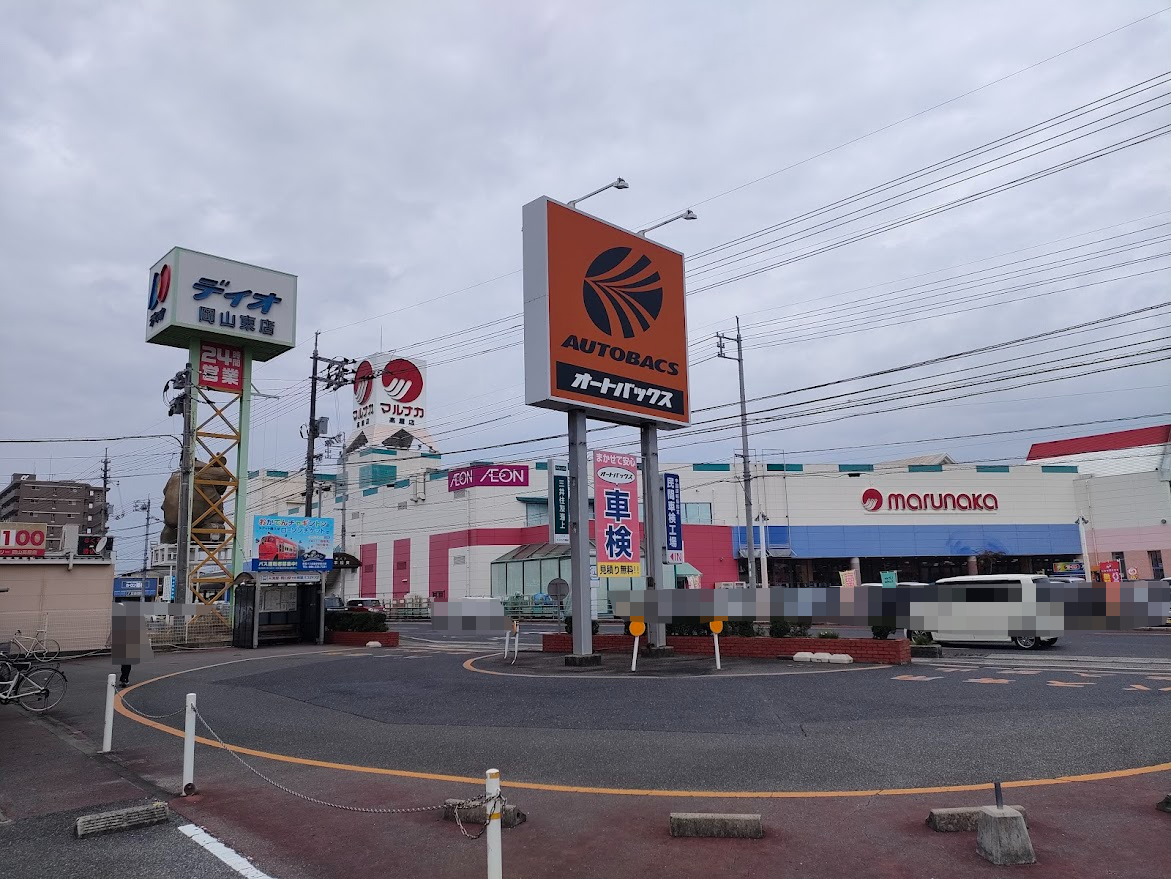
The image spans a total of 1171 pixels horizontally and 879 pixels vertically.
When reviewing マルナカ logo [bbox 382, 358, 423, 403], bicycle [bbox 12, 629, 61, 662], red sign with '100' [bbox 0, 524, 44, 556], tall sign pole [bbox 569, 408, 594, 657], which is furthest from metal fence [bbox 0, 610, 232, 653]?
マルナカ logo [bbox 382, 358, 423, 403]

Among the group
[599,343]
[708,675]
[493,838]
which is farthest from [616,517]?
[493,838]

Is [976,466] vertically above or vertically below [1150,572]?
above

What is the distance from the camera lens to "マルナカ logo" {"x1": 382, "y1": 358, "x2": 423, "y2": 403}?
218 feet

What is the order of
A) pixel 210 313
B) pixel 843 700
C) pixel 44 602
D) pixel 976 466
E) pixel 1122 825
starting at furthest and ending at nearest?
1. pixel 976 466
2. pixel 210 313
3. pixel 44 602
4. pixel 843 700
5. pixel 1122 825

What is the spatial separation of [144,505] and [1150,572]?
102m

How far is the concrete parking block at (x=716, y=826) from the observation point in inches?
241

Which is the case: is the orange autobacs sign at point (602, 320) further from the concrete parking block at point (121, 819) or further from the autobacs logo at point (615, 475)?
the concrete parking block at point (121, 819)

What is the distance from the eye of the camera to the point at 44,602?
2608 cm

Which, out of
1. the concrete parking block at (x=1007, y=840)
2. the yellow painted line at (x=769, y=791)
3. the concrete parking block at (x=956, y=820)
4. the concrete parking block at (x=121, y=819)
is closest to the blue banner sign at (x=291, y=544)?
the yellow painted line at (x=769, y=791)

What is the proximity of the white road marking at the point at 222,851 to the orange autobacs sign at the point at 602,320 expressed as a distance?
12.9 m

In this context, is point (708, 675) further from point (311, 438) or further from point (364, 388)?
point (364, 388)

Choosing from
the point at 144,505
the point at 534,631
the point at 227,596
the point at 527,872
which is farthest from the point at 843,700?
the point at 144,505

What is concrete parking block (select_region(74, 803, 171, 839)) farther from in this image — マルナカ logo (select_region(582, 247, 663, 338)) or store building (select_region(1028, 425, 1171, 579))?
store building (select_region(1028, 425, 1171, 579))

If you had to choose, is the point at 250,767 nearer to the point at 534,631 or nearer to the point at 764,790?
the point at 764,790
